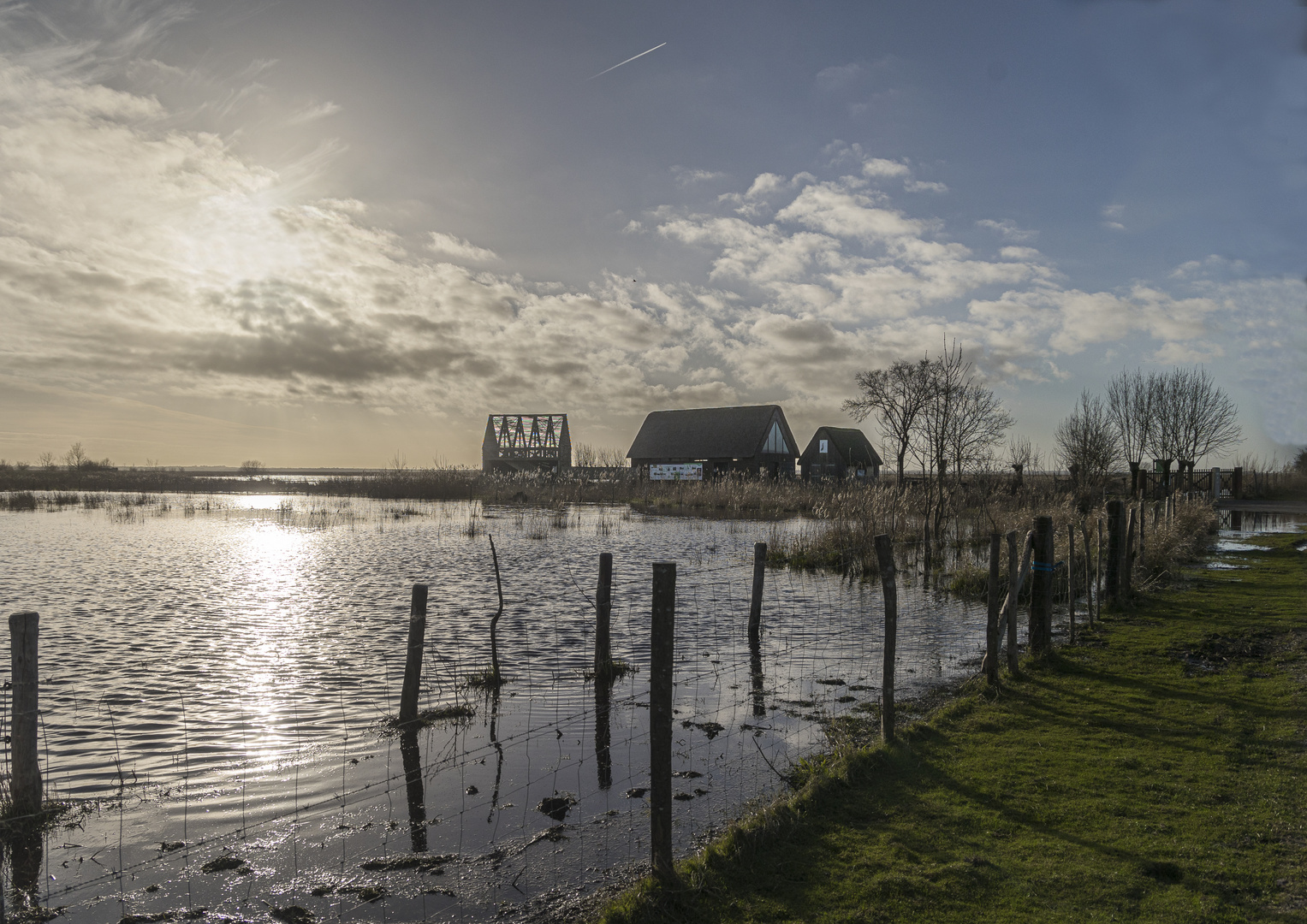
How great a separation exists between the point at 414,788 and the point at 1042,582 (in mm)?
6730

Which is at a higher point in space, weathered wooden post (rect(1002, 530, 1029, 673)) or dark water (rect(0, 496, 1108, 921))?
weathered wooden post (rect(1002, 530, 1029, 673))

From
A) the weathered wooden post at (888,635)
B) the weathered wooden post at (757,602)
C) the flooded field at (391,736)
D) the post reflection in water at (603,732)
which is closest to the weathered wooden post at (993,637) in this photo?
the flooded field at (391,736)

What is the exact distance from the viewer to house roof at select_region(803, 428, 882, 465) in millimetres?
58938

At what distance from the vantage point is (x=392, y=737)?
7.00m

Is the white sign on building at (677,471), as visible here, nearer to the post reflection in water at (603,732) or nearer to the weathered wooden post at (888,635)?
the post reflection in water at (603,732)

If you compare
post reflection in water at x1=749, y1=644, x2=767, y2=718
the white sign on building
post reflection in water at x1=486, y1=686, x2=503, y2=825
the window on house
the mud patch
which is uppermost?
the window on house

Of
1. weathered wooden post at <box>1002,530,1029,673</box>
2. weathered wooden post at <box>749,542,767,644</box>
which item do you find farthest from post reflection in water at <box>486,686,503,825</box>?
weathered wooden post at <box>1002,530,1029,673</box>

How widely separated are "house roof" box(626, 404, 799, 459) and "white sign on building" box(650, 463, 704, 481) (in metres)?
0.70

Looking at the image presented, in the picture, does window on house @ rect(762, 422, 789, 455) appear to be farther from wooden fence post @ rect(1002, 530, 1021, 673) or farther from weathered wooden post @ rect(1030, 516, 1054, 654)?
wooden fence post @ rect(1002, 530, 1021, 673)

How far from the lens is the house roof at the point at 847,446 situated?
58.9 meters

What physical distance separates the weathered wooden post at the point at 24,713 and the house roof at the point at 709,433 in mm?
48424

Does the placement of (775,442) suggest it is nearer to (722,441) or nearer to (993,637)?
(722,441)

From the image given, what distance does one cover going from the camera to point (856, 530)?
1805cm

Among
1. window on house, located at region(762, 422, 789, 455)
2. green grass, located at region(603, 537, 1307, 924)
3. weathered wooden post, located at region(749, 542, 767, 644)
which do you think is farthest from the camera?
window on house, located at region(762, 422, 789, 455)
